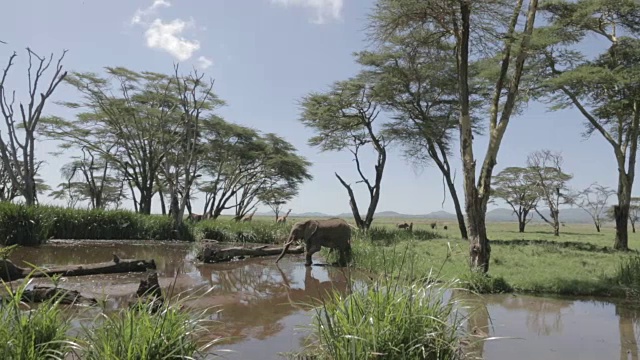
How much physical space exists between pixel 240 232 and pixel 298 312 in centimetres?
1382

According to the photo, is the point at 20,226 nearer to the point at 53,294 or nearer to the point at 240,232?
the point at 240,232

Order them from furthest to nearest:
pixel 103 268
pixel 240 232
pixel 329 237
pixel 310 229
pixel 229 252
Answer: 1. pixel 240 232
2. pixel 229 252
3. pixel 310 229
4. pixel 329 237
5. pixel 103 268

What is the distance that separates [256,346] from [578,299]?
19.8 feet

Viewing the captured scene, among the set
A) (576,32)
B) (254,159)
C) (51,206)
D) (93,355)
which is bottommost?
(93,355)

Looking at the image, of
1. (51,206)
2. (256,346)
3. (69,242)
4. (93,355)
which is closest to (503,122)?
(256,346)

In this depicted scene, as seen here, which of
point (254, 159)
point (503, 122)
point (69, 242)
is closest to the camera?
point (503, 122)

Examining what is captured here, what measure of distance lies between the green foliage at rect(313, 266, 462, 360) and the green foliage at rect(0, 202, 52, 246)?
1276 cm

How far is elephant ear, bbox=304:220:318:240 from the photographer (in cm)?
1246

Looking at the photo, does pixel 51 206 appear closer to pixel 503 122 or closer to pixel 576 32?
pixel 503 122

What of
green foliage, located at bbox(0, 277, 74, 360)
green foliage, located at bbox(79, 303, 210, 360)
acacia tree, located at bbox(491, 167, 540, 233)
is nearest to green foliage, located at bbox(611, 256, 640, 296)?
green foliage, located at bbox(79, 303, 210, 360)

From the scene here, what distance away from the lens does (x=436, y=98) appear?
75.2ft

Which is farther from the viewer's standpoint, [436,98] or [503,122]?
[436,98]

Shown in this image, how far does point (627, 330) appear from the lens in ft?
20.5

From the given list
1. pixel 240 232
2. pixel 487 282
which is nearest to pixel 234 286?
pixel 487 282
